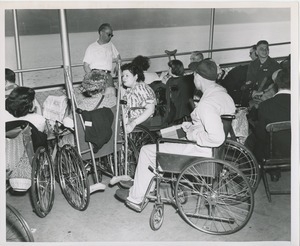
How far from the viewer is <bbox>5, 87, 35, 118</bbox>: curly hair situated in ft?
8.82

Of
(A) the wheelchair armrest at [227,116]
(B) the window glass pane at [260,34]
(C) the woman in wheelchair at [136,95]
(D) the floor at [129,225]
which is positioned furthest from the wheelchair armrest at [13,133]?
(B) the window glass pane at [260,34]

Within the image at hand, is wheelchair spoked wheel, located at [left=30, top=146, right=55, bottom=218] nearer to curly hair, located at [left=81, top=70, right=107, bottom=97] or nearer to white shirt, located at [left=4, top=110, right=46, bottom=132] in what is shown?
white shirt, located at [left=4, top=110, right=46, bottom=132]

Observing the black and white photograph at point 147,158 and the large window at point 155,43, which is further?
the large window at point 155,43

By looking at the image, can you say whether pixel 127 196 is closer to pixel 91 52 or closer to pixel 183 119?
pixel 183 119

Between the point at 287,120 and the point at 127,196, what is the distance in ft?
4.81

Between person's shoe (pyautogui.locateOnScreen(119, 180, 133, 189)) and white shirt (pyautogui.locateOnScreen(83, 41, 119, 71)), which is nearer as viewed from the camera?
person's shoe (pyautogui.locateOnScreen(119, 180, 133, 189))

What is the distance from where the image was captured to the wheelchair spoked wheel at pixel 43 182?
9.09 feet

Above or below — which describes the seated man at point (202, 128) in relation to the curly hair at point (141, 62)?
below

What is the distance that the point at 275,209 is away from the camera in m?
2.94

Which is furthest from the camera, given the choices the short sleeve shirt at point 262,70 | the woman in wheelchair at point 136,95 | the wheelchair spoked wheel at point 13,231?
the short sleeve shirt at point 262,70

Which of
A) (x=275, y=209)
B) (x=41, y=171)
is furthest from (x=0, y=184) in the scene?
(x=275, y=209)

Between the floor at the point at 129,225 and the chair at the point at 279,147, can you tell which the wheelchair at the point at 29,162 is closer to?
the floor at the point at 129,225

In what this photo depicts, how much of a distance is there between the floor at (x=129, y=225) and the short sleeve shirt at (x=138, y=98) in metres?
0.85

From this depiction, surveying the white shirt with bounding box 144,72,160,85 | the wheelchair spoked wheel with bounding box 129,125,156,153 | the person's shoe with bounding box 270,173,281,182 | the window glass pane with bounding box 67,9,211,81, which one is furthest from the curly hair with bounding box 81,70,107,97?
the window glass pane with bounding box 67,9,211,81
